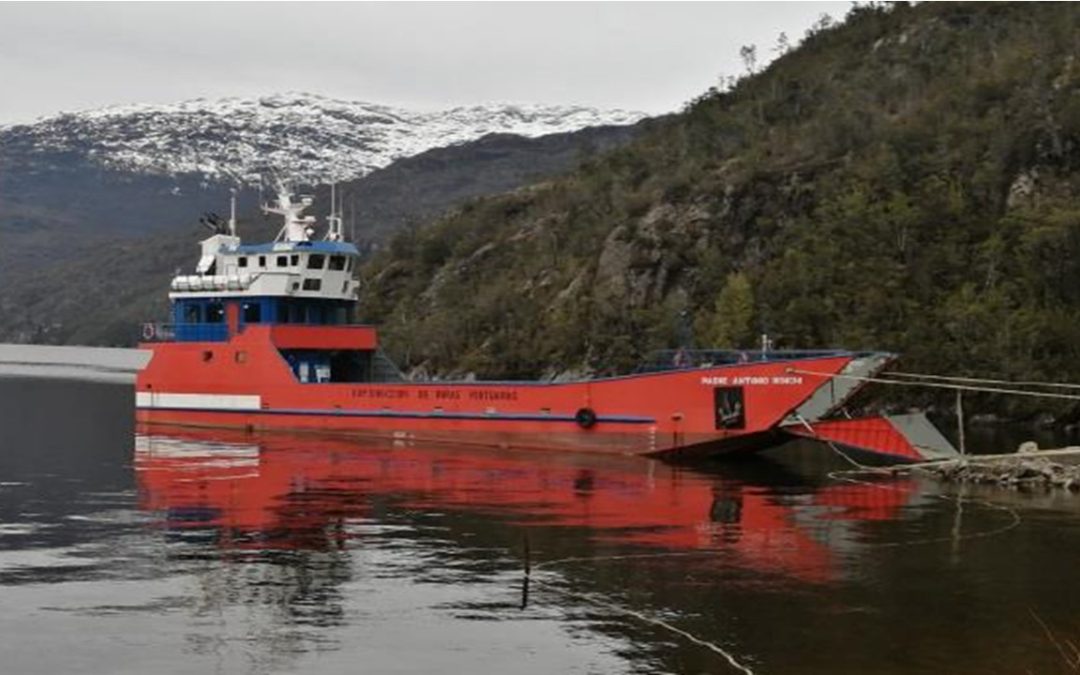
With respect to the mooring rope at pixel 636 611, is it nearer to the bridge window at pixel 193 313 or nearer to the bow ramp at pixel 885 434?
the bow ramp at pixel 885 434

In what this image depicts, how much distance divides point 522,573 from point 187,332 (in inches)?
1477

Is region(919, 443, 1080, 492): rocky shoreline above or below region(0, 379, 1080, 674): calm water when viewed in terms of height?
above

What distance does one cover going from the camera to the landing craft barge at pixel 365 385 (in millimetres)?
43031

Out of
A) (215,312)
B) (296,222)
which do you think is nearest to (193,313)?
(215,312)

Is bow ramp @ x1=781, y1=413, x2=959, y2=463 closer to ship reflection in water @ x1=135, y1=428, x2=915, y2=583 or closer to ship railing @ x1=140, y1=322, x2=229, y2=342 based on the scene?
ship reflection in water @ x1=135, y1=428, x2=915, y2=583

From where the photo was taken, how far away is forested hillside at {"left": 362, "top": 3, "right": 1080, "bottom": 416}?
74.4 meters

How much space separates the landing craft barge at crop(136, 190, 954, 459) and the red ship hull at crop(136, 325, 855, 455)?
0.05 meters

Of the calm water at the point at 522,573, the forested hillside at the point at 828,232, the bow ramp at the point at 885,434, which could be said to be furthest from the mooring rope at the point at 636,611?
the forested hillside at the point at 828,232

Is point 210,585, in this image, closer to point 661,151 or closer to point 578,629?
point 578,629

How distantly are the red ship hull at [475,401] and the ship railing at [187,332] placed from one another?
34 centimetres

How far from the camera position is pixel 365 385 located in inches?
2079

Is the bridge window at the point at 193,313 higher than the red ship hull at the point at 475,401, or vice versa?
the bridge window at the point at 193,313

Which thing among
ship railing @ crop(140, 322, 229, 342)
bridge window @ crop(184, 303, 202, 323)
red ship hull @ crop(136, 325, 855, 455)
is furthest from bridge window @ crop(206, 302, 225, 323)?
red ship hull @ crop(136, 325, 855, 455)

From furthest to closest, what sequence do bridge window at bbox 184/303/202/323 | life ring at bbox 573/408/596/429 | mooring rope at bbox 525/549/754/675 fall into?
bridge window at bbox 184/303/202/323
life ring at bbox 573/408/596/429
mooring rope at bbox 525/549/754/675
